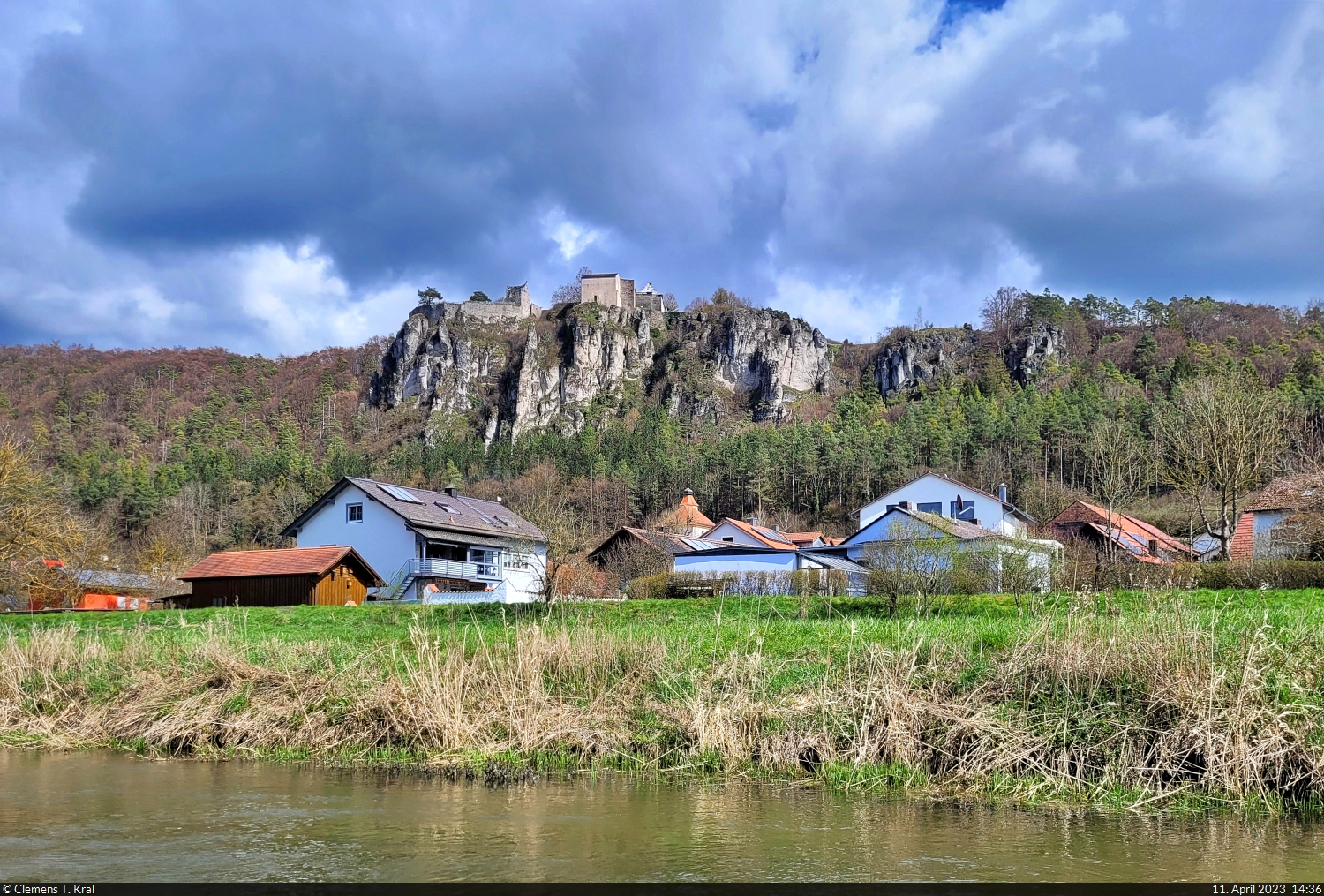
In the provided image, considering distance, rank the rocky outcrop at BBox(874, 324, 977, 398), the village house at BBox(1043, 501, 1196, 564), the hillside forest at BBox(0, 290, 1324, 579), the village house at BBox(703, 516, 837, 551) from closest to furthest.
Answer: the village house at BBox(1043, 501, 1196, 564)
the village house at BBox(703, 516, 837, 551)
the hillside forest at BBox(0, 290, 1324, 579)
the rocky outcrop at BBox(874, 324, 977, 398)

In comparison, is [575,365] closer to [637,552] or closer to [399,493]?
[399,493]

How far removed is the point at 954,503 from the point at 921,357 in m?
105

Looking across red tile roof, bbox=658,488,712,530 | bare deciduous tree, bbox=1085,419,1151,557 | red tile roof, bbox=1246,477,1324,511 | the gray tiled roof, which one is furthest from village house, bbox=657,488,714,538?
red tile roof, bbox=1246,477,1324,511

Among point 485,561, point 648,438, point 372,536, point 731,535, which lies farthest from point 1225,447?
point 648,438

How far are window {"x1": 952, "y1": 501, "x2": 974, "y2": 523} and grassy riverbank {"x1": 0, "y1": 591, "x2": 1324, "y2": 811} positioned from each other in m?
50.6

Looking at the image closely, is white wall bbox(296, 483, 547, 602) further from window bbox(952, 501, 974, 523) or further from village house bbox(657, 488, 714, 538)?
window bbox(952, 501, 974, 523)

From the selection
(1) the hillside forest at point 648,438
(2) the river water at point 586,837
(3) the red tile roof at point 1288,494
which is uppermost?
(1) the hillside forest at point 648,438

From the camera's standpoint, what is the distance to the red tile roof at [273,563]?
145 ft

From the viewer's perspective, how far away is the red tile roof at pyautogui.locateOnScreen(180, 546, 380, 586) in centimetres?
4422

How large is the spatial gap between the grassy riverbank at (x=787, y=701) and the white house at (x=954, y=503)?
5003 cm

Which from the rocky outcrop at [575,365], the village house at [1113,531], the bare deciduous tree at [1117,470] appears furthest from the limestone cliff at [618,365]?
the bare deciduous tree at [1117,470]

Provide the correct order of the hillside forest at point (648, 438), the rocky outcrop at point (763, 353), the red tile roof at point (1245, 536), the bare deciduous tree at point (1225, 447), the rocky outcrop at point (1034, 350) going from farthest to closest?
1. the rocky outcrop at point (763, 353)
2. the rocky outcrop at point (1034, 350)
3. the hillside forest at point (648, 438)
4. the red tile roof at point (1245, 536)
5. the bare deciduous tree at point (1225, 447)

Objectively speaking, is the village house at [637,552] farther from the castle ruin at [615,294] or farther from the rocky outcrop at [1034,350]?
the castle ruin at [615,294]

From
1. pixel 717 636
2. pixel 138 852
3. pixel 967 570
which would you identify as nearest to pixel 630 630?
pixel 717 636
